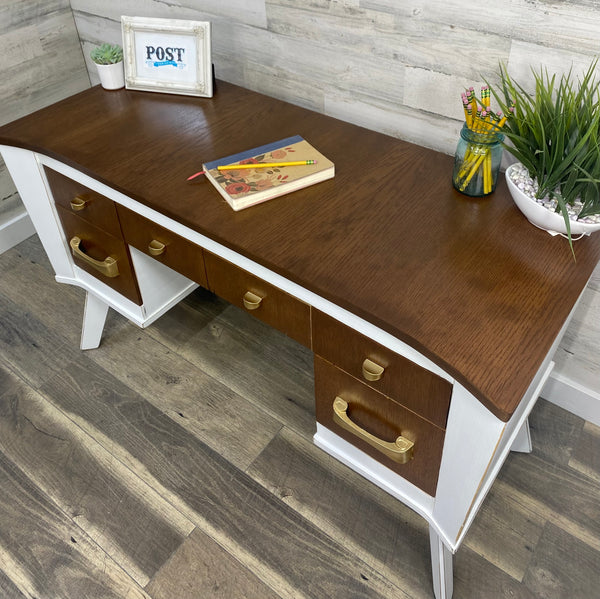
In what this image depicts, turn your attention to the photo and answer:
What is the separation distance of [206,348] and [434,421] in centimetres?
94

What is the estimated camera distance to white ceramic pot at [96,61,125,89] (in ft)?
4.59

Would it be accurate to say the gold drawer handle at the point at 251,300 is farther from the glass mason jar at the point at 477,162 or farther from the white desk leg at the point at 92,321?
the white desk leg at the point at 92,321

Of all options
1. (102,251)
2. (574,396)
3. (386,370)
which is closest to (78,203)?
(102,251)

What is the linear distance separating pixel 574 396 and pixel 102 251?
1.21 m

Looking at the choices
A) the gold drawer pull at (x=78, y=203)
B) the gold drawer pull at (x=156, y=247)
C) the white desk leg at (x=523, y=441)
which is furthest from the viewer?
the white desk leg at (x=523, y=441)

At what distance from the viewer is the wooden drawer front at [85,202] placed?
1.21 meters

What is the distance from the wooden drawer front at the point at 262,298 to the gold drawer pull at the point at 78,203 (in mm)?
369

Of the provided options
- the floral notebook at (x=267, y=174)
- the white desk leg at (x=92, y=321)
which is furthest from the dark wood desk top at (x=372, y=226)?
the white desk leg at (x=92, y=321)

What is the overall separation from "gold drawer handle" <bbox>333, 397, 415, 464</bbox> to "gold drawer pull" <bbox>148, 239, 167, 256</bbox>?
1.48 feet

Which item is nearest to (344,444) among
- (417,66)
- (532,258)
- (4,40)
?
(532,258)

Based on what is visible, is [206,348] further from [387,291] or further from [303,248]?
[387,291]

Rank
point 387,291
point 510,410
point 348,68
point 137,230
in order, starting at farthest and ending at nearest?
point 348,68, point 137,230, point 387,291, point 510,410

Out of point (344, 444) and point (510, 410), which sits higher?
point (510, 410)

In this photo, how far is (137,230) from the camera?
118 centimetres
